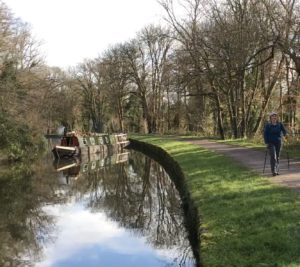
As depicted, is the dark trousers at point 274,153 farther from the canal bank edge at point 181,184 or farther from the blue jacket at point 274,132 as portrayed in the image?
the canal bank edge at point 181,184

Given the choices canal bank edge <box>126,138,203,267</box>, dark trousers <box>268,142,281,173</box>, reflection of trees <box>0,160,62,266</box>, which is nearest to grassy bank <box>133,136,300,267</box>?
canal bank edge <box>126,138,203,267</box>

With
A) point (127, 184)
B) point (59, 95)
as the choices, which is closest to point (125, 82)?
point (59, 95)

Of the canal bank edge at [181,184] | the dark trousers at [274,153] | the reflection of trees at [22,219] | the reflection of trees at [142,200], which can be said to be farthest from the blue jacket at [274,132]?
the reflection of trees at [22,219]

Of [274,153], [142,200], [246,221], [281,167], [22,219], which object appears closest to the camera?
[246,221]

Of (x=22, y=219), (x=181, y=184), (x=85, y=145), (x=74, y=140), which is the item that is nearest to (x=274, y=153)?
(x=181, y=184)

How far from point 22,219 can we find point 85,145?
23.7 m

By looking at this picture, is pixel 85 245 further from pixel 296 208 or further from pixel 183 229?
pixel 296 208

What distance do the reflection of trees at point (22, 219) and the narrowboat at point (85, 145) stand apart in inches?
468

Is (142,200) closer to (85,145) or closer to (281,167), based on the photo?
(281,167)

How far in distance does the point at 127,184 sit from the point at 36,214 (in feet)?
23.2

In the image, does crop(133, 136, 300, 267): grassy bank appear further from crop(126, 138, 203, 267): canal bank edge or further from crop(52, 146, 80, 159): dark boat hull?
crop(52, 146, 80, 159): dark boat hull

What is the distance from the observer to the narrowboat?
117 ft

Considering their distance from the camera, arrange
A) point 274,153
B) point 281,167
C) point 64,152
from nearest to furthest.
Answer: point 274,153, point 281,167, point 64,152

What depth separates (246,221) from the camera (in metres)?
8.69
